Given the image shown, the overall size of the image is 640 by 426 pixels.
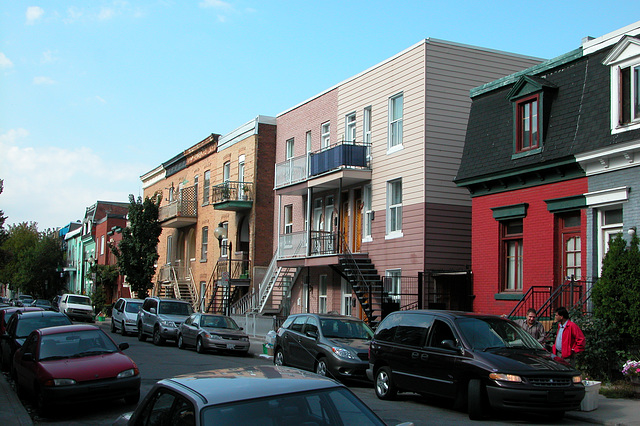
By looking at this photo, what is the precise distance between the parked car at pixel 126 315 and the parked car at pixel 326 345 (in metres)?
14.7

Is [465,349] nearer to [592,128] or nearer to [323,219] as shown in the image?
[592,128]

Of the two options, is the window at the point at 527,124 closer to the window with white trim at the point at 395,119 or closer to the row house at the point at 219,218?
the window with white trim at the point at 395,119

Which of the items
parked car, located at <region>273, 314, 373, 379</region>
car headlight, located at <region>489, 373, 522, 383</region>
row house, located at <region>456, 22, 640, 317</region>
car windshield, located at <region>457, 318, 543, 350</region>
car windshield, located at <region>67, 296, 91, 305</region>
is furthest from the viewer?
car windshield, located at <region>67, 296, 91, 305</region>

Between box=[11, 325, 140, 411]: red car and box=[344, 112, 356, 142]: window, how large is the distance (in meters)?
15.4

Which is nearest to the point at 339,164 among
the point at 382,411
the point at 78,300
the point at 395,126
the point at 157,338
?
the point at 395,126

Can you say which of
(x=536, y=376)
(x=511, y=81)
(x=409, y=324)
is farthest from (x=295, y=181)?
(x=536, y=376)

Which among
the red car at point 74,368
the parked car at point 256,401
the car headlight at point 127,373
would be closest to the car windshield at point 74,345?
the red car at point 74,368

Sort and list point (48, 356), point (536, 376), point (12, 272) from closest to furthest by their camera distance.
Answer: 1. point (536, 376)
2. point (48, 356)
3. point (12, 272)

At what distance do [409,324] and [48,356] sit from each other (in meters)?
6.58

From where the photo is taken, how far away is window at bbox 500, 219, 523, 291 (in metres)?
19.2

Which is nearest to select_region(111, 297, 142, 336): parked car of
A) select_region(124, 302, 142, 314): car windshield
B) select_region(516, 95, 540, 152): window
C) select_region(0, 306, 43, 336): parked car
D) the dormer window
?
select_region(124, 302, 142, 314): car windshield

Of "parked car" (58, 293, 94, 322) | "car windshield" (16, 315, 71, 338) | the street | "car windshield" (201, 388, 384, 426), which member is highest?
"car windshield" (201, 388, 384, 426)

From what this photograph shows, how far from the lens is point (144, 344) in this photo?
2648cm

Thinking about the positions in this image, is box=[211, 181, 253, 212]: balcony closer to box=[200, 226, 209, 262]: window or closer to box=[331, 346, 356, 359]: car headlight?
box=[200, 226, 209, 262]: window
